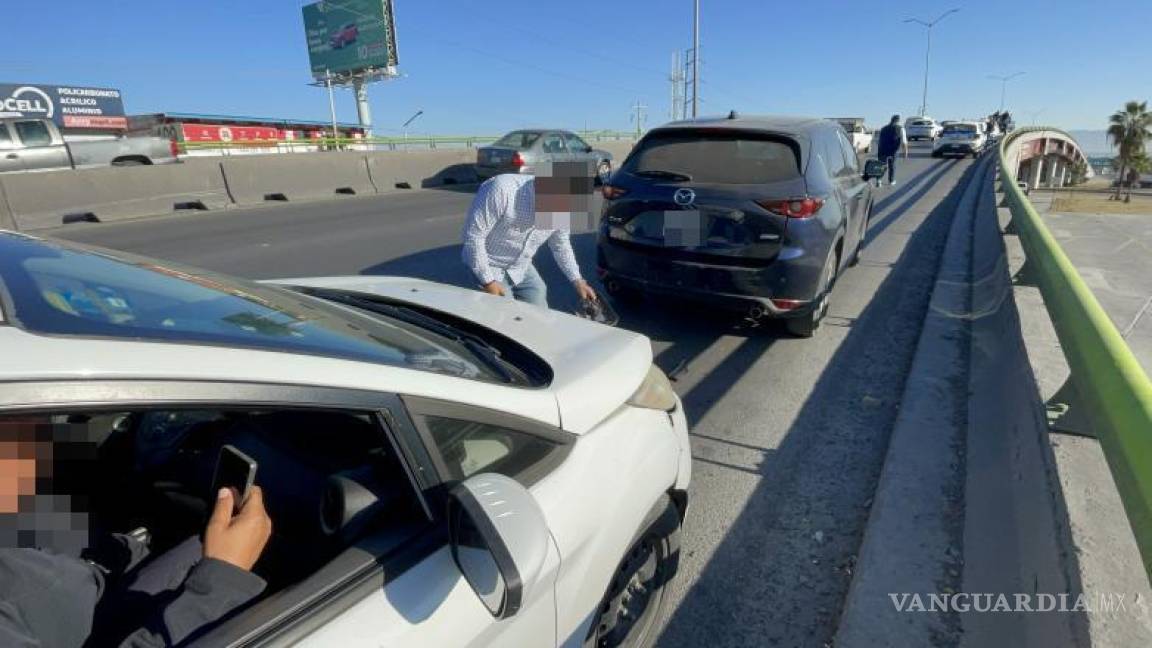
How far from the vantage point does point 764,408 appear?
387 cm

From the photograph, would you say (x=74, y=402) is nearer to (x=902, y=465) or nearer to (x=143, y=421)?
(x=143, y=421)

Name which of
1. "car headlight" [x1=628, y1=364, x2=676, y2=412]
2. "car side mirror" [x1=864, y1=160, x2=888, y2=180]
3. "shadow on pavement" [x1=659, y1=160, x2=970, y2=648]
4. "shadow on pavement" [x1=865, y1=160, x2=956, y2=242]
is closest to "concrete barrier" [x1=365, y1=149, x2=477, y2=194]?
"shadow on pavement" [x1=865, y1=160, x2=956, y2=242]

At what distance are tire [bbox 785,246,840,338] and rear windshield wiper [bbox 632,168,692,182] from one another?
1209mm

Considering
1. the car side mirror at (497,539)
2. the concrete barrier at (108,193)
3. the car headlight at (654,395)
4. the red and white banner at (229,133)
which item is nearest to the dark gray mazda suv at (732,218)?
the car headlight at (654,395)

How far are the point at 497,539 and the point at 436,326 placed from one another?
118 centimetres

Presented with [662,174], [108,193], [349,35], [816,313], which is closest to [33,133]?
[108,193]

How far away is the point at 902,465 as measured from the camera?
3045mm

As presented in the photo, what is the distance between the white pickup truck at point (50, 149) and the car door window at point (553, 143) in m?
9.83

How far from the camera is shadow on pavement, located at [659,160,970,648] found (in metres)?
2.25

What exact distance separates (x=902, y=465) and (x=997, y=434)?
0.49 m

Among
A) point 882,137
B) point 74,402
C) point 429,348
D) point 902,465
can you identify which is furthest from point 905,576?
point 882,137

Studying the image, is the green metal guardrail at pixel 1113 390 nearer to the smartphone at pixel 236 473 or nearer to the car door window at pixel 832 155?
the car door window at pixel 832 155

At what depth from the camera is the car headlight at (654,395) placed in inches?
80.7

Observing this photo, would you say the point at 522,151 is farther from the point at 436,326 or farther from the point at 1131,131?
the point at 1131,131
